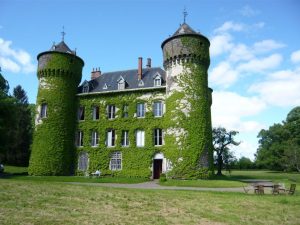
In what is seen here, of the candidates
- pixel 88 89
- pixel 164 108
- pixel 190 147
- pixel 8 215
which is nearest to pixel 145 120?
pixel 164 108

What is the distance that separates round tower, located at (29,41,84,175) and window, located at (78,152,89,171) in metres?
1.10

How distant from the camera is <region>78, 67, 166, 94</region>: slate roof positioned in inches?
1555

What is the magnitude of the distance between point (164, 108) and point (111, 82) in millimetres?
9876

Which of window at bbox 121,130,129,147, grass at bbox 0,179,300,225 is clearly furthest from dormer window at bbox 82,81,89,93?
grass at bbox 0,179,300,225

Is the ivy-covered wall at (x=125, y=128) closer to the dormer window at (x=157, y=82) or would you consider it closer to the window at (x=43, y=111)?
the dormer window at (x=157, y=82)

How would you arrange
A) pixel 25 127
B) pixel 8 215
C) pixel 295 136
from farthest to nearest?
pixel 295 136, pixel 25 127, pixel 8 215

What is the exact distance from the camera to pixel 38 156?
1532 inches

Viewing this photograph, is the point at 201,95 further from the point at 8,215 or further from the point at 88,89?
the point at 8,215

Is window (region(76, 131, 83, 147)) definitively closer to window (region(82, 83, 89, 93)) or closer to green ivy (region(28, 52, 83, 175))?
green ivy (region(28, 52, 83, 175))

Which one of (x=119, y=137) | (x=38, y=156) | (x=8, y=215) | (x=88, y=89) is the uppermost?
(x=88, y=89)

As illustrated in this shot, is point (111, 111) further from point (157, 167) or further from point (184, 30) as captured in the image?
point (184, 30)

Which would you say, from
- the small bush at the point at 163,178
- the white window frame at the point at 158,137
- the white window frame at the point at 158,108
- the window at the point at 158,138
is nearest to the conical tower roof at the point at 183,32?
the white window frame at the point at 158,108

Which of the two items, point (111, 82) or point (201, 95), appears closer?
point (201, 95)

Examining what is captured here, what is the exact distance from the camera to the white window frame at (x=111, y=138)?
39.1 m
